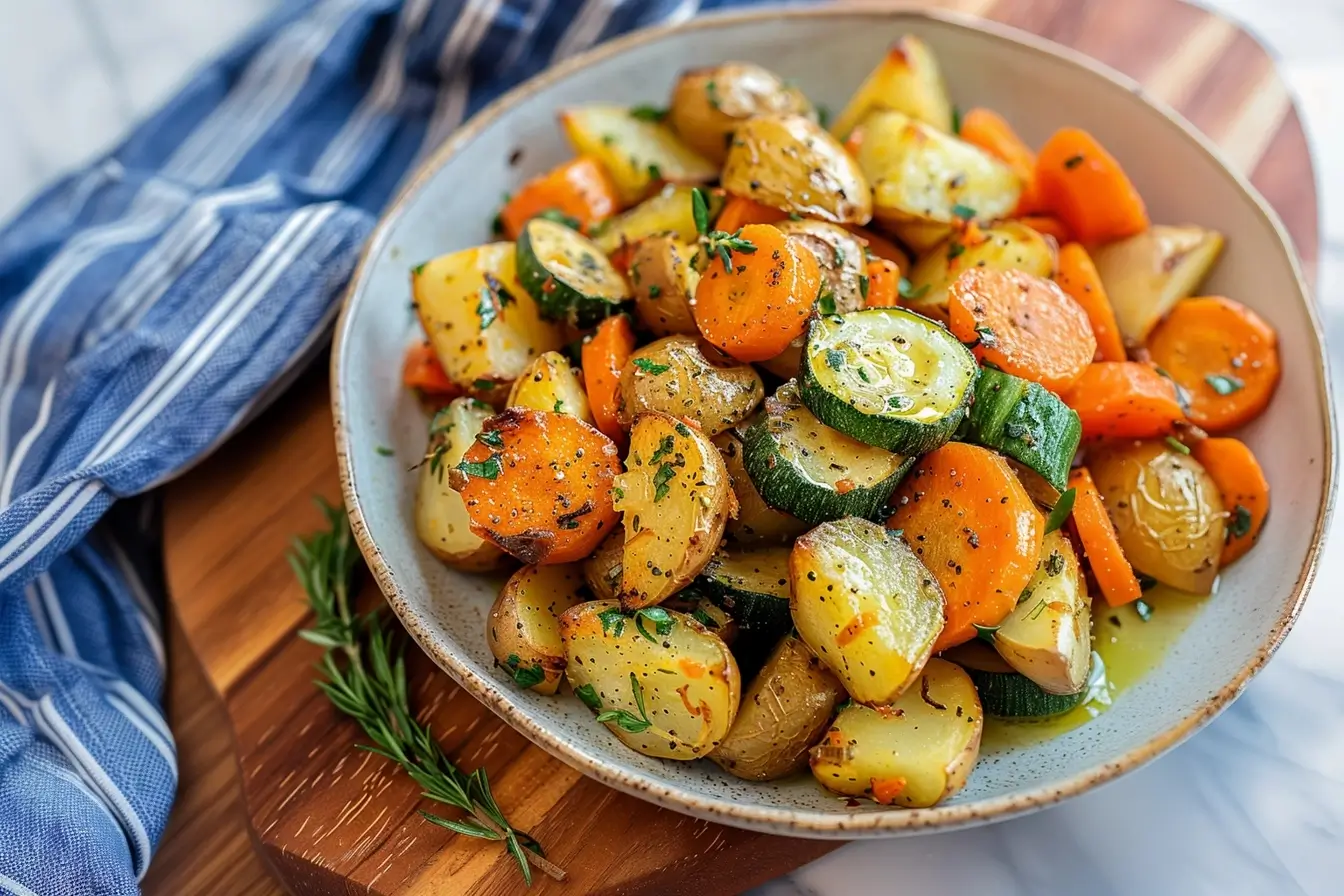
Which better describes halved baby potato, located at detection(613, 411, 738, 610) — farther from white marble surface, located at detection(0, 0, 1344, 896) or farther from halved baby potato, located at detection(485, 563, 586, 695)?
white marble surface, located at detection(0, 0, 1344, 896)

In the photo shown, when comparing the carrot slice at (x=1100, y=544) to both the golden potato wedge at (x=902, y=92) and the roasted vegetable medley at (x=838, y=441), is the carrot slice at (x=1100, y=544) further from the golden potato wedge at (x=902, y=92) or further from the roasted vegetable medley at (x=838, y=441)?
the golden potato wedge at (x=902, y=92)

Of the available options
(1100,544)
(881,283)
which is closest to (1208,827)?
(1100,544)

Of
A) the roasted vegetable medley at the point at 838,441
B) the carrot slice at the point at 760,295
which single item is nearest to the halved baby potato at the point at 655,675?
the roasted vegetable medley at the point at 838,441

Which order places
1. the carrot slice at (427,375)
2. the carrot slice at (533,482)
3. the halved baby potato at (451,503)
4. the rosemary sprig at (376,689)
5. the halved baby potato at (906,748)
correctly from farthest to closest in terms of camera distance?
the carrot slice at (427,375) < the halved baby potato at (451,503) < the rosemary sprig at (376,689) < the carrot slice at (533,482) < the halved baby potato at (906,748)

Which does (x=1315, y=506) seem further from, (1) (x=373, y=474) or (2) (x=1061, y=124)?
(1) (x=373, y=474)

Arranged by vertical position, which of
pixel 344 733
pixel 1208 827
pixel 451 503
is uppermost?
pixel 1208 827

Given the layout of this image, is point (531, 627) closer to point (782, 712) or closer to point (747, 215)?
point (782, 712)
